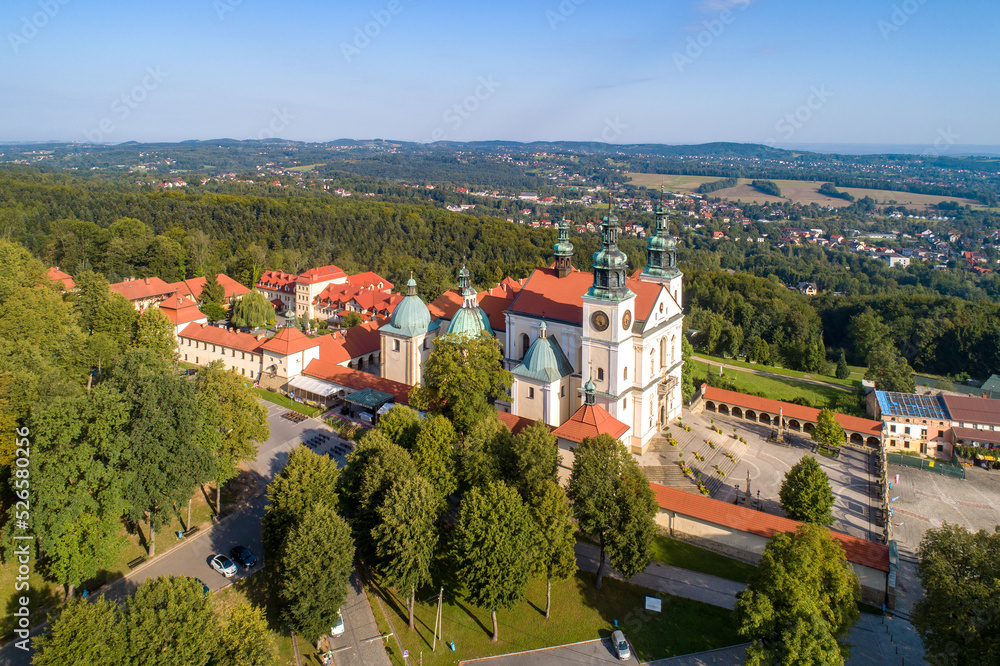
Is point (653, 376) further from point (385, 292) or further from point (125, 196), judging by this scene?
point (125, 196)

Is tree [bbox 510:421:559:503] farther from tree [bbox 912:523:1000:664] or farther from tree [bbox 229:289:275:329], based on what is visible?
tree [bbox 229:289:275:329]

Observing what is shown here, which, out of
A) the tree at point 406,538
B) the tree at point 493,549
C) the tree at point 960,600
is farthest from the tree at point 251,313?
the tree at point 960,600

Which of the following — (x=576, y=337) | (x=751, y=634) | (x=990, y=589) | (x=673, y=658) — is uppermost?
(x=576, y=337)

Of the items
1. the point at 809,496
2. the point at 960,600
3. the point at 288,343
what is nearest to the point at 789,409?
the point at 809,496

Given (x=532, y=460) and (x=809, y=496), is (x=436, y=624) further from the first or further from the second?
(x=809, y=496)

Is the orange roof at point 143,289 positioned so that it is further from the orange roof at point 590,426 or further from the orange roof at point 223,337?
the orange roof at point 590,426

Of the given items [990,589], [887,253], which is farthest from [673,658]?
[887,253]
